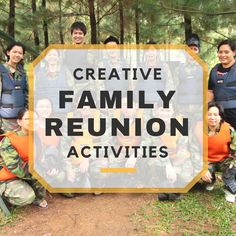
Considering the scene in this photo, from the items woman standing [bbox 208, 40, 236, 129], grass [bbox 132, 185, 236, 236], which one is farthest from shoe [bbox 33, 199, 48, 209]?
woman standing [bbox 208, 40, 236, 129]

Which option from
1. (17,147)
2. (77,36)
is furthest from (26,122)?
(77,36)

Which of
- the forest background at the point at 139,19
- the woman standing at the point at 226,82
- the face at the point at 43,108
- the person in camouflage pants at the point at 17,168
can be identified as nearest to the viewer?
the person in camouflage pants at the point at 17,168

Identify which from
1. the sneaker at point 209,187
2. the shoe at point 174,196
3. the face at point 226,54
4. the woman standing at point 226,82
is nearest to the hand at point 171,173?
the shoe at point 174,196

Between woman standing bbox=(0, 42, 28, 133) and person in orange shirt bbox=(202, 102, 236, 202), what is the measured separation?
57.9 inches

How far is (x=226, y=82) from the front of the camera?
2.92 m

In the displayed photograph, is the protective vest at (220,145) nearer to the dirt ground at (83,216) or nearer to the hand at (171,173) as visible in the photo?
the hand at (171,173)

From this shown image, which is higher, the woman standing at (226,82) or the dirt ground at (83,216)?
the woman standing at (226,82)

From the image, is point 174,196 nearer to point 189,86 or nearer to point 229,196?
point 229,196

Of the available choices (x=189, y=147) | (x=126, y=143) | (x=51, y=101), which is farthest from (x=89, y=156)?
(x=189, y=147)

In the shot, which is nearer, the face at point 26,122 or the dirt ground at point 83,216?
the dirt ground at point 83,216

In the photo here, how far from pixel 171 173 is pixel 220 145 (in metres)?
0.43

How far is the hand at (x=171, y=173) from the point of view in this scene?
2.87 meters

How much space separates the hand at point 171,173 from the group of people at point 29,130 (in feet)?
0.41

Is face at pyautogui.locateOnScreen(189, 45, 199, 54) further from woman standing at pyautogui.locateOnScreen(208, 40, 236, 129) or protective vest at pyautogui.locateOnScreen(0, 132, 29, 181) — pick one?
protective vest at pyautogui.locateOnScreen(0, 132, 29, 181)
